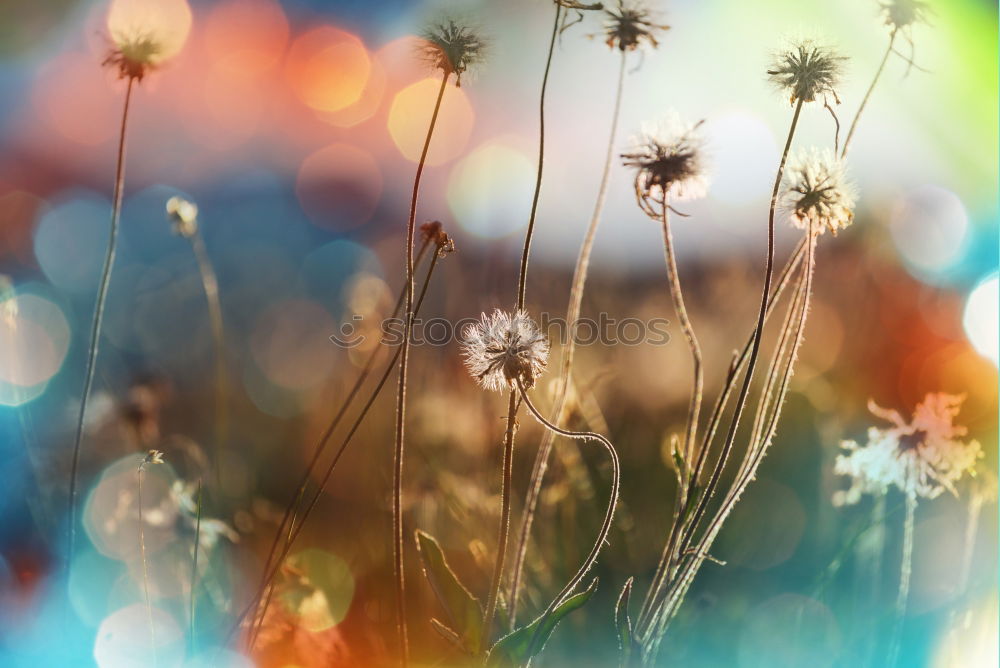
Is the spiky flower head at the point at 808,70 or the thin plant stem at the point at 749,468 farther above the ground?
the spiky flower head at the point at 808,70

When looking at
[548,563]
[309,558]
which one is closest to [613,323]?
[548,563]

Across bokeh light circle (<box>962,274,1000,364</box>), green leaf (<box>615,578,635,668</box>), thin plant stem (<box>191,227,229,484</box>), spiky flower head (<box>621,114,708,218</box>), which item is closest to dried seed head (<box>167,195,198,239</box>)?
thin plant stem (<box>191,227,229,484</box>)

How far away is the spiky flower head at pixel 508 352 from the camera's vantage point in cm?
95

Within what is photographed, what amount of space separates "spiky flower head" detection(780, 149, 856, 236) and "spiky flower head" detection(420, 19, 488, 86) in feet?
1.66

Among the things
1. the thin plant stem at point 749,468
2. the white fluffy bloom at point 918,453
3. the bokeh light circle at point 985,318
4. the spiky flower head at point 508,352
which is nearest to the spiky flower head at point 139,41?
the spiky flower head at point 508,352

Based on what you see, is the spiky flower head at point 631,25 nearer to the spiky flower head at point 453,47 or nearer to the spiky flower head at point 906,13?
the spiky flower head at point 453,47

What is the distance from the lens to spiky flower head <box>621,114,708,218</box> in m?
1.05

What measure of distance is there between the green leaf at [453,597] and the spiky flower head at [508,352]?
276 millimetres

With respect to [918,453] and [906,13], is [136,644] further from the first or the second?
[906,13]

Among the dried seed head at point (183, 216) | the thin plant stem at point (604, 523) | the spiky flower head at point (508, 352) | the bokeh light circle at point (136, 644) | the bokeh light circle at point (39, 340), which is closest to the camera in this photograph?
the thin plant stem at point (604, 523)

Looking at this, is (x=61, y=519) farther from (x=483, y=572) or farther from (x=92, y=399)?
(x=483, y=572)

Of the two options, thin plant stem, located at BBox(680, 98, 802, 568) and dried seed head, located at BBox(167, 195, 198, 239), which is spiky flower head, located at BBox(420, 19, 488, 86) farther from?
dried seed head, located at BBox(167, 195, 198, 239)

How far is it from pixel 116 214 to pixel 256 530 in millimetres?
875

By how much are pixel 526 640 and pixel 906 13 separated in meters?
1.13
